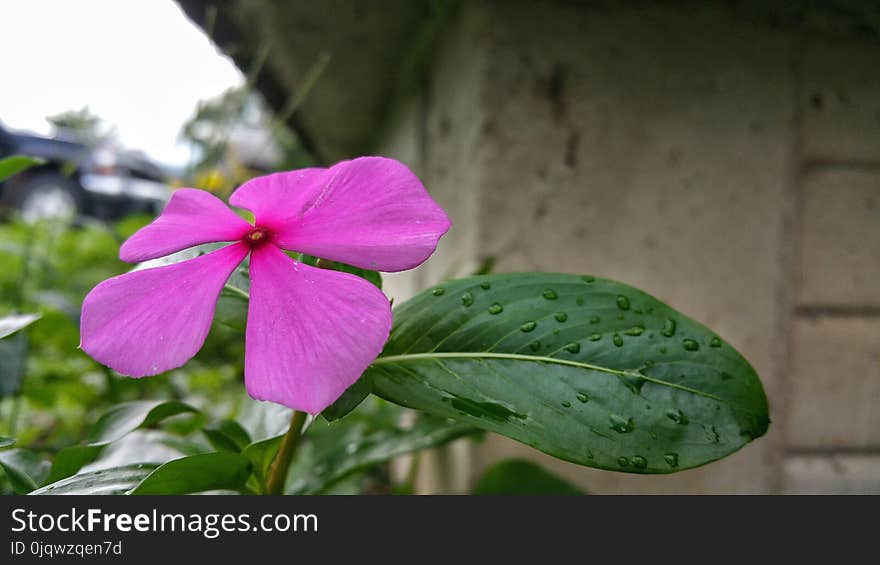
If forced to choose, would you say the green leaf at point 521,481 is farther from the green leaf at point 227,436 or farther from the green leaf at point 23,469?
the green leaf at point 23,469

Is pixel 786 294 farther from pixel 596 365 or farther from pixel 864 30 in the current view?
pixel 596 365

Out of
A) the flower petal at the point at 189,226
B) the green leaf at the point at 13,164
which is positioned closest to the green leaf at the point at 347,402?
the flower petal at the point at 189,226

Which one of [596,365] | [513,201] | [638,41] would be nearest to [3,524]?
[596,365]

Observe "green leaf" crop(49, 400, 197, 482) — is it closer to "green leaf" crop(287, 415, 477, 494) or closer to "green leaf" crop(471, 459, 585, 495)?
"green leaf" crop(287, 415, 477, 494)

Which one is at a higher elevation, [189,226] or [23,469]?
[189,226]

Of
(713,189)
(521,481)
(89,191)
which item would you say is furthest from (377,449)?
(89,191)

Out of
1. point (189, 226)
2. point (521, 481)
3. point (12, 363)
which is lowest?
point (521, 481)

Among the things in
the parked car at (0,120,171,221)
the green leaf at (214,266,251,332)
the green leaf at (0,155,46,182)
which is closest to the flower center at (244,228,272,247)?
the green leaf at (214,266,251,332)

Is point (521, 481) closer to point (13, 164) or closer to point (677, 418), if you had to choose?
point (677, 418)
